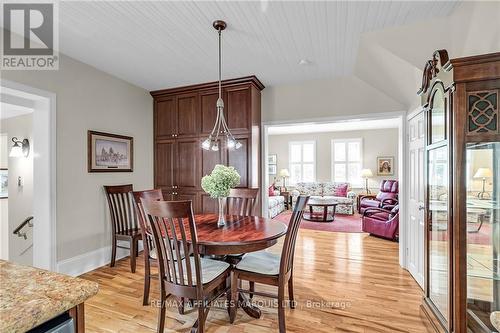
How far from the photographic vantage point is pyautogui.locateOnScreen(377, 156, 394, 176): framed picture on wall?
7.91m

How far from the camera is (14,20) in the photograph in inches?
90.5

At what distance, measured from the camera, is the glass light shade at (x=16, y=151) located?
3770 millimetres

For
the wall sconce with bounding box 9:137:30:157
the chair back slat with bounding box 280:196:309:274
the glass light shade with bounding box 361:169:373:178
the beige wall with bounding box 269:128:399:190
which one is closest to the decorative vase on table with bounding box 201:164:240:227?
the chair back slat with bounding box 280:196:309:274

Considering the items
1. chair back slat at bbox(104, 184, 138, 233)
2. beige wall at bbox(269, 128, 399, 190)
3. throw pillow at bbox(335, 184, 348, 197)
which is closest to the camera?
chair back slat at bbox(104, 184, 138, 233)

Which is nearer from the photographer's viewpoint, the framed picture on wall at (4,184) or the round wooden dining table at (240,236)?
the round wooden dining table at (240,236)

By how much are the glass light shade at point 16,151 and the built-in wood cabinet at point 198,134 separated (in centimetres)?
195

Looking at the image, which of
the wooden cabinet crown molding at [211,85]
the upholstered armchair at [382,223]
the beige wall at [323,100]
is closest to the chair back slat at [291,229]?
the beige wall at [323,100]

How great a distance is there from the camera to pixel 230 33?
2508mm

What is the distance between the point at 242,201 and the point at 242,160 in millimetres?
848

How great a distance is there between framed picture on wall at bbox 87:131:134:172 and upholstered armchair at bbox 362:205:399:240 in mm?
4393

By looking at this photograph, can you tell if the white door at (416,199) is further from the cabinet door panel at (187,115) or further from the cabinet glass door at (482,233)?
the cabinet door panel at (187,115)

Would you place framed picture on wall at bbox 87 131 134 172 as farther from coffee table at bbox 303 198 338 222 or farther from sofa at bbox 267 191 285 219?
coffee table at bbox 303 198 338 222

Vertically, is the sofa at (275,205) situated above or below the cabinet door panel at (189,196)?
→ below

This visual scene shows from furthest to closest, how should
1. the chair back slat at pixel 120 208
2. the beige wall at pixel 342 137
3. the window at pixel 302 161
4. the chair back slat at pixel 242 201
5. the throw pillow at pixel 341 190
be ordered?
1. the window at pixel 302 161
2. the beige wall at pixel 342 137
3. the throw pillow at pixel 341 190
4. the chair back slat at pixel 120 208
5. the chair back slat at pixel 242 201
